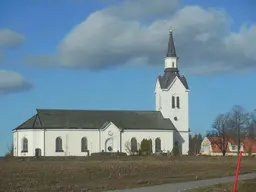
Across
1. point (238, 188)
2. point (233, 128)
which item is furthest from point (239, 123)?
point (238, 188)

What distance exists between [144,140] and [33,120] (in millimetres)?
19772

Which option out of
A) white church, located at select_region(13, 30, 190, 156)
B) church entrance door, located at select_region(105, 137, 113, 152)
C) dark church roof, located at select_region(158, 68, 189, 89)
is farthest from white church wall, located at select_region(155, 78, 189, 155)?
church entrance door, located at select_region(105, 137, 113, 152)

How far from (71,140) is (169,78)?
72.9 ft

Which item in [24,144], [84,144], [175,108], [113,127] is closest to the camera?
[24,144]

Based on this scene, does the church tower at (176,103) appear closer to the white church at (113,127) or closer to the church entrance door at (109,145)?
the white church at (113,127)

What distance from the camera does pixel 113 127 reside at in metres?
100

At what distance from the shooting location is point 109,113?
104312 millimetres

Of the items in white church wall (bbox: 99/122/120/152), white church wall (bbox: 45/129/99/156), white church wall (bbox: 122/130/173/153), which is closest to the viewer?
white church wall (bbox: 45/129/99/156)

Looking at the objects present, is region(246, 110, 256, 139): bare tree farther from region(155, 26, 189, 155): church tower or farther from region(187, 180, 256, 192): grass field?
region(187, 180, 256, 192): grass field

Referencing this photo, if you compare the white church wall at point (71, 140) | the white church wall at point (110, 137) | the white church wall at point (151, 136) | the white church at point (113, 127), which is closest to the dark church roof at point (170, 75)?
the white church at point (113, 127)

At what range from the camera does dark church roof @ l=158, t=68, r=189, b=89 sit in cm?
10588

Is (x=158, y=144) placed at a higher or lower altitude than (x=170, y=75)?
lower

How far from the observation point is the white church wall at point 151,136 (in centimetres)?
10106

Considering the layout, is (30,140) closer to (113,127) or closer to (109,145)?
(109,145)
